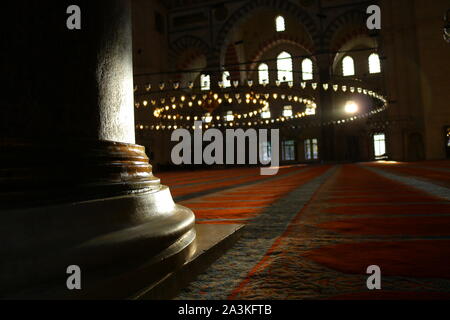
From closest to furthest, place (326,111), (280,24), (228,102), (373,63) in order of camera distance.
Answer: (326,111)
(228,102)
(373,63)
(280,24)

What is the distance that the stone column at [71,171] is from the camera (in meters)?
0.68

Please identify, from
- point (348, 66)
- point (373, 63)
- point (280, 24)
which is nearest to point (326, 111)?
point (348, 66)

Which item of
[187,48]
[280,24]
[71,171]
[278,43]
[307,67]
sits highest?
[280,24]

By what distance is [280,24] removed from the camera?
21.5 meters

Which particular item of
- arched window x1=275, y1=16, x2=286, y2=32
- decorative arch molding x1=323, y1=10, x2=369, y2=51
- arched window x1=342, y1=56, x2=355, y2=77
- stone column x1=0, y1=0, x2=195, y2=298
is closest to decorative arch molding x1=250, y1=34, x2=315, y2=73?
arched window x1=275, y1=16, x2=286, y2=32

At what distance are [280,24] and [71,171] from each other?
22.6m

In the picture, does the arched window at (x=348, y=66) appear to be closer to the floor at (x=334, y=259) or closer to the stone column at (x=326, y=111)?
the stone column at (x=326, y=111)

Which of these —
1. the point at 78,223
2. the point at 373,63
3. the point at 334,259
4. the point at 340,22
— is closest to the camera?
the point at 78,223

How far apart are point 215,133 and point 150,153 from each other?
4116mm

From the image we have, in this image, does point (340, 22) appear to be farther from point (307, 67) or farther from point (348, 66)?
point (307, 67)

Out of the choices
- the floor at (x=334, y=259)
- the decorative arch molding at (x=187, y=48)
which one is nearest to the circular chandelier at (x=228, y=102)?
the decorative arch molding at (x=187, y=48)

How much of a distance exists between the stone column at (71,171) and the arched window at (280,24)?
22.1 m

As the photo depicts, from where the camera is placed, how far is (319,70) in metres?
17.2
